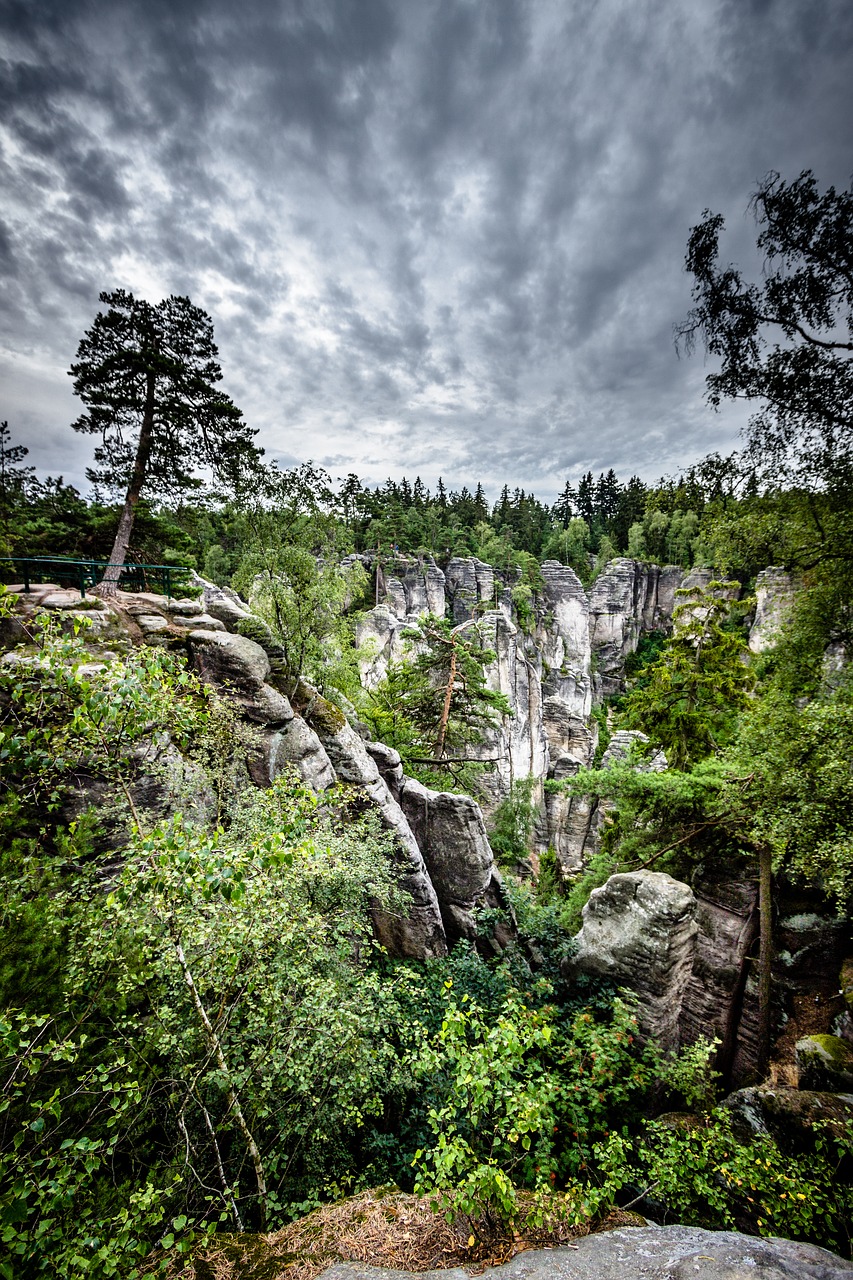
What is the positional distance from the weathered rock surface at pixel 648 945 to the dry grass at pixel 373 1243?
5471 mm

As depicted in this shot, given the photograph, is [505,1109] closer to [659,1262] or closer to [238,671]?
[659,1262]

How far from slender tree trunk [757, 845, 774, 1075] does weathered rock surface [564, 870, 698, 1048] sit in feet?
3.77

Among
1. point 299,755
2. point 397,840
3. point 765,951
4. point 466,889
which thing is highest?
point 299,755

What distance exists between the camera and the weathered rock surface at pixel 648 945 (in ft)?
28.1

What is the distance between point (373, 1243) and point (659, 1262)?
85.0 inches

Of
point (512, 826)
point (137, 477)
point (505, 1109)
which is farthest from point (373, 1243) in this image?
point (512, 826)

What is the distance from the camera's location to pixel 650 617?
55531 millimetres

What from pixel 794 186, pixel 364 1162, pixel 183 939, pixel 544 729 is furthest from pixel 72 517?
pixel 544 729

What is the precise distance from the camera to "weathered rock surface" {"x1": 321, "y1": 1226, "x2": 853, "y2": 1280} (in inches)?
117

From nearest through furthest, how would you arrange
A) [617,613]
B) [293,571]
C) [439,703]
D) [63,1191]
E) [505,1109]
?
[63,1191] < [505,1109] < [293,571] < [439,703] < [617,613]

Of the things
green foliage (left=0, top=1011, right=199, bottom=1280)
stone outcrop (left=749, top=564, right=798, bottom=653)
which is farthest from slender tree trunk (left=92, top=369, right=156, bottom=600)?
stone outcrop (left=749, top=564, right=798, bottom=653)

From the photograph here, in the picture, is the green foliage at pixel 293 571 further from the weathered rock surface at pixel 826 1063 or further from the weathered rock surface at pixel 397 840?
the weathered rock surface at pixel 826 1063

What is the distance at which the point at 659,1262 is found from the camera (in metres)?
3.10

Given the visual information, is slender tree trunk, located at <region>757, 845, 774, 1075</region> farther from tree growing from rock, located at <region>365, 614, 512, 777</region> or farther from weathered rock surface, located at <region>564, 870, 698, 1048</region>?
tree growing from rock, located at <region>365, 614, 512, 777</region>
